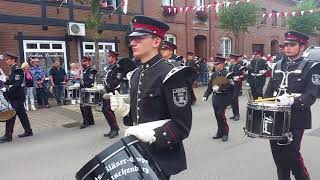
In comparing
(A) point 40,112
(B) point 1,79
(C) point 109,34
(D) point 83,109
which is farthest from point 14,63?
(C) point 109,34

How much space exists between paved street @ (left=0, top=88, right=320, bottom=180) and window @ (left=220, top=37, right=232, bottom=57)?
15464 millimetres

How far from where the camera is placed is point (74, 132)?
28.9ft

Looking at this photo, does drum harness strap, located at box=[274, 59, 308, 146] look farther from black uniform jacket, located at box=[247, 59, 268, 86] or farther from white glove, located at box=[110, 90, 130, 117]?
black uniform jacket, located at box=[247, 59, 268, 86]

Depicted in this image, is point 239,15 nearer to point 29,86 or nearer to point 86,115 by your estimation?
point 29,86

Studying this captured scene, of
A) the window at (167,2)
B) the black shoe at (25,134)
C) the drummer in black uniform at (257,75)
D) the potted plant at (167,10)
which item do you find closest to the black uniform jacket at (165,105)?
the black shoe at (25,134)

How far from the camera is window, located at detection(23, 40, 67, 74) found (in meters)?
14.0

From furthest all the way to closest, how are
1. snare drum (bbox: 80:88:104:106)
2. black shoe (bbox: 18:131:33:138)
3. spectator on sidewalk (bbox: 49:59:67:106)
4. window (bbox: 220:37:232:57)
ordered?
window (bbox: 220:37:232:57) < spectator on sidewalk (bbox: 49:59:67:106) < black shoe (bbox: 18:131:33:138) < snare drum (bbox: 80:88:104:106)

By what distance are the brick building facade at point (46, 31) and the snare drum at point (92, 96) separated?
621 cm

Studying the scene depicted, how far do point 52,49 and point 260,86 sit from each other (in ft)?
26.4

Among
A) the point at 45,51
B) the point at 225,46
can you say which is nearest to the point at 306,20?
the point at 225,46

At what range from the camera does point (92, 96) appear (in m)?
8.32

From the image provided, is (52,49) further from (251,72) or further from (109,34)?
(251,72)

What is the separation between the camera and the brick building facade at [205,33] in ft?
66.5

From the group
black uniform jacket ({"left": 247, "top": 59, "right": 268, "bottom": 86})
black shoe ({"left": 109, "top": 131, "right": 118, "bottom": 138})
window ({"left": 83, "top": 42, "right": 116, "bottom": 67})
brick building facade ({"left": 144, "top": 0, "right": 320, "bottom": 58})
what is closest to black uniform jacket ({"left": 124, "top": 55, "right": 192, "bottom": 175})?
black shoe ({"left": 109, "top": 131, "right": 118, "bottom": 138})
